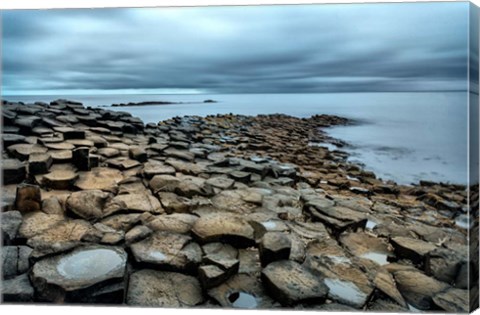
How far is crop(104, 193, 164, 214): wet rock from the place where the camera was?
2123 millimetres

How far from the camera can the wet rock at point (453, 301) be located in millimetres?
1679

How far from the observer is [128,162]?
269 centimetres

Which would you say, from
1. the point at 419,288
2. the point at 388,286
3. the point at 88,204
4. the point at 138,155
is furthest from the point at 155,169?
the point at 419,288

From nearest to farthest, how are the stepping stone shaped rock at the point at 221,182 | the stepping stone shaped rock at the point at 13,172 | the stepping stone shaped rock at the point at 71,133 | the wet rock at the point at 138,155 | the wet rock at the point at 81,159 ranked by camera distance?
the stepping stone shaped rock at the point at 13,172
the stepping stone shaped rock at the point at 221,182
the wet rock at the point at 81,159
the wet rock at the point at 138,155
the stepping stone shaped rock at the point at 71,133

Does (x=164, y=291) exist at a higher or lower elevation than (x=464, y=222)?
lower

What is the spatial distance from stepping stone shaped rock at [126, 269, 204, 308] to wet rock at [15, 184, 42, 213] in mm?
788

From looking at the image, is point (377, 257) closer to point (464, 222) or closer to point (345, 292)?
point (345, 292)

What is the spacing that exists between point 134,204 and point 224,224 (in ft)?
1.95

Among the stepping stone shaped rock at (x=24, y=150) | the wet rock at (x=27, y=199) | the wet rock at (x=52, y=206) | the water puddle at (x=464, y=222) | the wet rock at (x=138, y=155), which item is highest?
the stepping stone shaped rock at (x=24, y=150)

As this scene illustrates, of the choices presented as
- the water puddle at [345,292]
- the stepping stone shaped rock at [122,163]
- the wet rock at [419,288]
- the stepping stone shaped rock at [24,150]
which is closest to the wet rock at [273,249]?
the water puddle at [345,292]

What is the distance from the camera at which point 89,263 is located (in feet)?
5.49

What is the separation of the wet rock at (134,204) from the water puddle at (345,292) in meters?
1.05

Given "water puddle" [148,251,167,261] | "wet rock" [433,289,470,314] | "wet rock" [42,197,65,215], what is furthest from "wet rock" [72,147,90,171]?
"wet rock" [433,289,470,314]

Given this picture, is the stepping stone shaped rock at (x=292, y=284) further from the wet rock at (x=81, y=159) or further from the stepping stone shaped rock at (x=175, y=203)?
the wet rock at (x=81, y=159)
